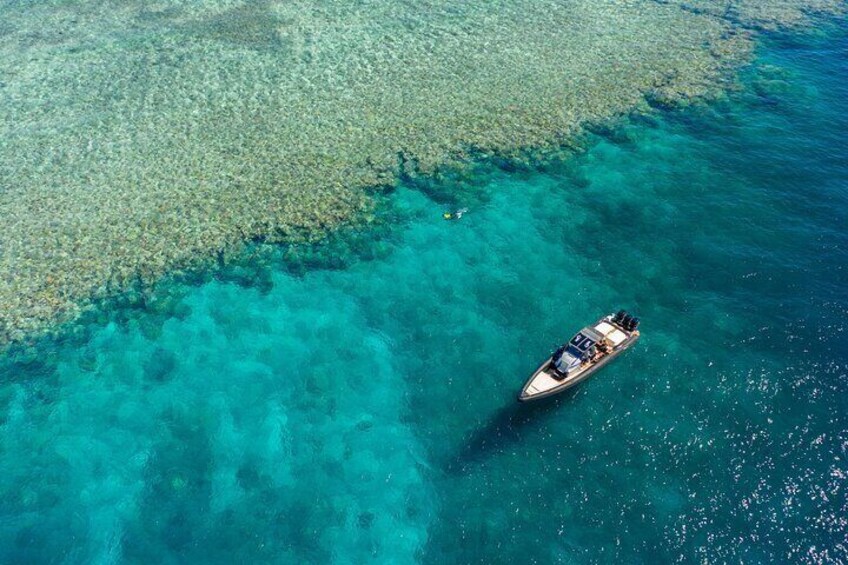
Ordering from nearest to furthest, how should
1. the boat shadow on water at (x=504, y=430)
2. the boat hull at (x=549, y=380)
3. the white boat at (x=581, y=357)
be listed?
the boat shadow on water at (x=504, y=430), the boat hull at (x=549, y=380), the white boat at (x=581, y=357)

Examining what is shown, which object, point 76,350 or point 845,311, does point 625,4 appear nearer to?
point 845,311

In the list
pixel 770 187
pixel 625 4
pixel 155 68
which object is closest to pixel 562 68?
pixel 625 4

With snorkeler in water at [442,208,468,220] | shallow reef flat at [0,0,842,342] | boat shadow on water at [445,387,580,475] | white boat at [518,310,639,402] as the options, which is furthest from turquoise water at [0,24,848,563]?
shallow reef flat at [0,0,842,342]

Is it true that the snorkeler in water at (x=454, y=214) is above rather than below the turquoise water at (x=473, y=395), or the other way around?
above

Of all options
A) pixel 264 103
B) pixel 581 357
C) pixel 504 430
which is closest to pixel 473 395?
pixel 504 430

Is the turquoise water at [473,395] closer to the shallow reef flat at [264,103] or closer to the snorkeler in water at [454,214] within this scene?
the snorkeler in water at [454,214]

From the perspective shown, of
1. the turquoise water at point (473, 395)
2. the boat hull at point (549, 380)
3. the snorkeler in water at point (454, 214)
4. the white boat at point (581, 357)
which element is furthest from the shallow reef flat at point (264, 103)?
the white boat at point (581, 357)

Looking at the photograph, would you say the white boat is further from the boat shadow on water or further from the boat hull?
the boat shadow on water
